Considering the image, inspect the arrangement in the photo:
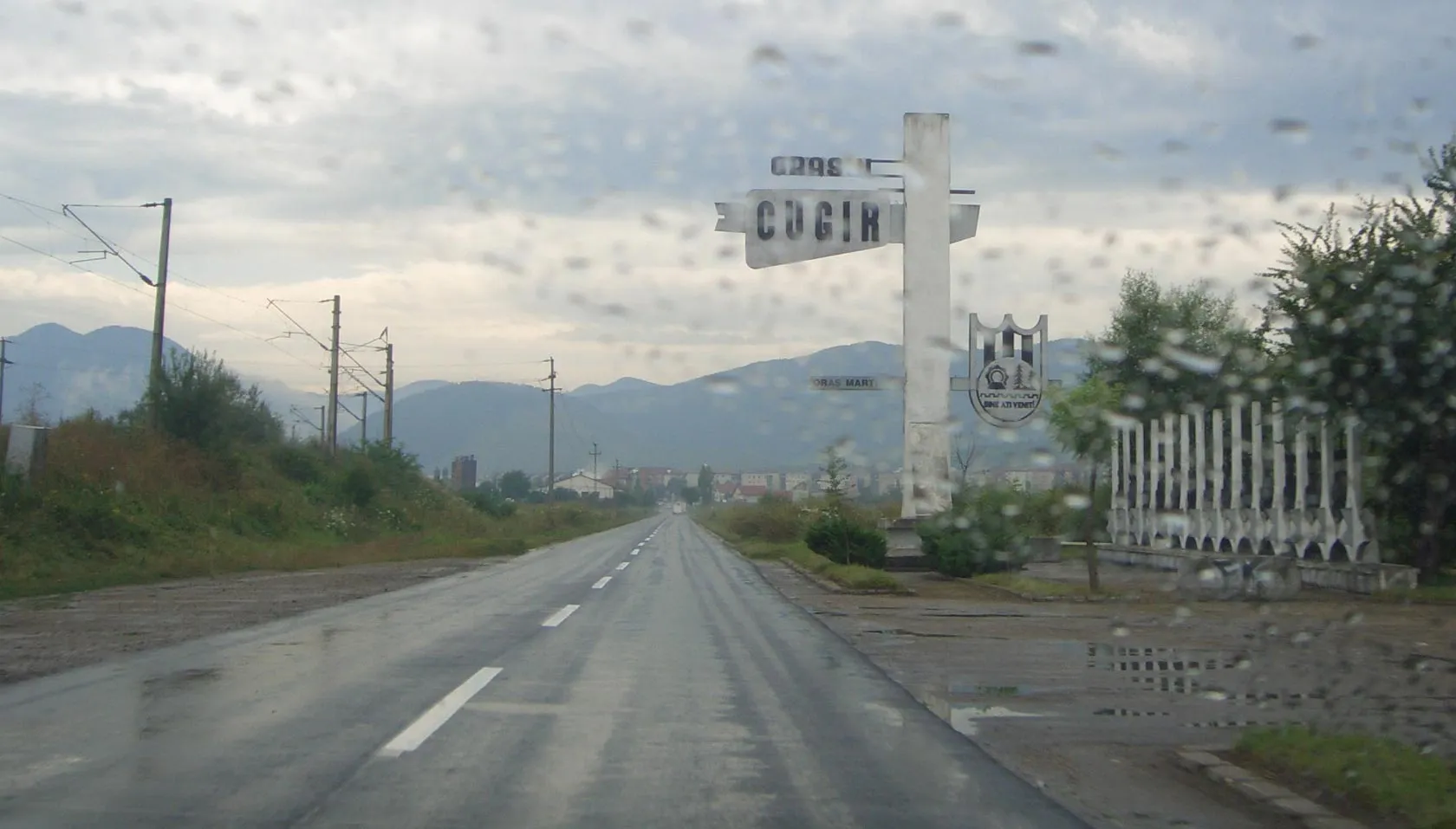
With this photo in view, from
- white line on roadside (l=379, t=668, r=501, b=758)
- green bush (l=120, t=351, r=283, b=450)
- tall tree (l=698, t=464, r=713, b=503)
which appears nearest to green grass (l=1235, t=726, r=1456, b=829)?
white line on roadside (l=379, t=668, r=501, b=758)

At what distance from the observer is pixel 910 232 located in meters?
29.2

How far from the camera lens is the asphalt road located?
20.4 ft

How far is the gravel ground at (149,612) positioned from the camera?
40.2 feet

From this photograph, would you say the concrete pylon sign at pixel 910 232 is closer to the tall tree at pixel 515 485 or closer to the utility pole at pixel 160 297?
the utility pole at pixel 160 297

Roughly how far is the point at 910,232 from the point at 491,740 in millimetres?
22756

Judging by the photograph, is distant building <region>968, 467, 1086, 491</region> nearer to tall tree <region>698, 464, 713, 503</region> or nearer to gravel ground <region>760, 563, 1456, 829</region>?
gravel ground <region>760, 563, 1456, 829</region>

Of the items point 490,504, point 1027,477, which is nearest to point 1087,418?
point 1027,477

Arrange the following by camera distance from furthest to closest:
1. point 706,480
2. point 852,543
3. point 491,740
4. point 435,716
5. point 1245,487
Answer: point 706,480 < point 1245,487 < point 852,543 < point 435,716 < point 491,740

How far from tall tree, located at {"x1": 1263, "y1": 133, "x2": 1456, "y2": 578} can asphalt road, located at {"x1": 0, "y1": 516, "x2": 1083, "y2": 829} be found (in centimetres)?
1412

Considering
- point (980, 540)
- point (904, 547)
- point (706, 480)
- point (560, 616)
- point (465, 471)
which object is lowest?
point (560, 616)

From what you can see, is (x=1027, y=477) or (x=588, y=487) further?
(x=588, y=487)

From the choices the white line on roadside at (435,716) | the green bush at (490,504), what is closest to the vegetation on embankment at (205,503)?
the green bush at (490,504)

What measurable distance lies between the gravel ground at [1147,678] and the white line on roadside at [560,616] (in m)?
3.35

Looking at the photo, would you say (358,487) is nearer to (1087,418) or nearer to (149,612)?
(1087,418)
